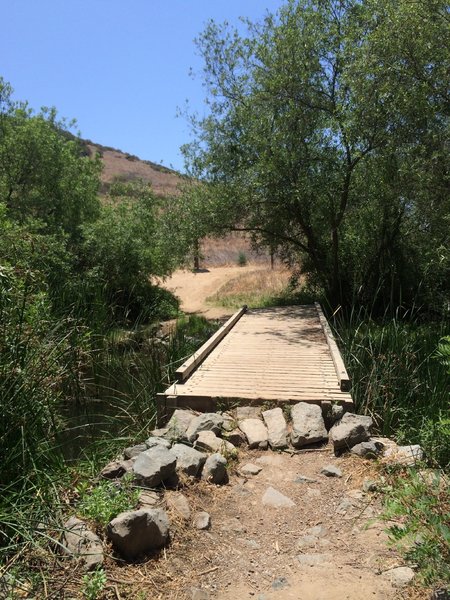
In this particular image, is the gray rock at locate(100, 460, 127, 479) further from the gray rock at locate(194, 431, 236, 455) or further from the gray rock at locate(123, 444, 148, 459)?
the gray rock at locate(194, 431, 236, 455)

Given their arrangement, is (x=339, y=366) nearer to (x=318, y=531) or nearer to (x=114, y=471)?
(x=318, y=531)

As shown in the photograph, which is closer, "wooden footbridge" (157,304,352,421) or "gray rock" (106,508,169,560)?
"gray rock" (106,508,169,560)

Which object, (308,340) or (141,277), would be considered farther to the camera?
(141,277)

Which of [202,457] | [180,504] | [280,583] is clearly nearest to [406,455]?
[202,457]

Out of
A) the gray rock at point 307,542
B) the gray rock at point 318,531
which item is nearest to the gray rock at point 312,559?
the gray rock at point 307,542

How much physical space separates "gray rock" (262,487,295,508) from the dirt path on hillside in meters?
12.8

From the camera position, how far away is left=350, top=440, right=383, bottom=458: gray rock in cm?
452

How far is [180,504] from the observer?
3621 mm

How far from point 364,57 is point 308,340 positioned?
484 centimetres

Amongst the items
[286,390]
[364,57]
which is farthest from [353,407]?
[364,57]

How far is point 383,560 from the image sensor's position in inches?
120

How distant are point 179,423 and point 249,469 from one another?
993mm

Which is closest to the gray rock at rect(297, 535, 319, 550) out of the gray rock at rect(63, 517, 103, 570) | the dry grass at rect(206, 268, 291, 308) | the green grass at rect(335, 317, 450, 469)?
the gray rock at rect(63, 517, 103, 570)

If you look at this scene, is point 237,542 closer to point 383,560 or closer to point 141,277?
point 383,560
